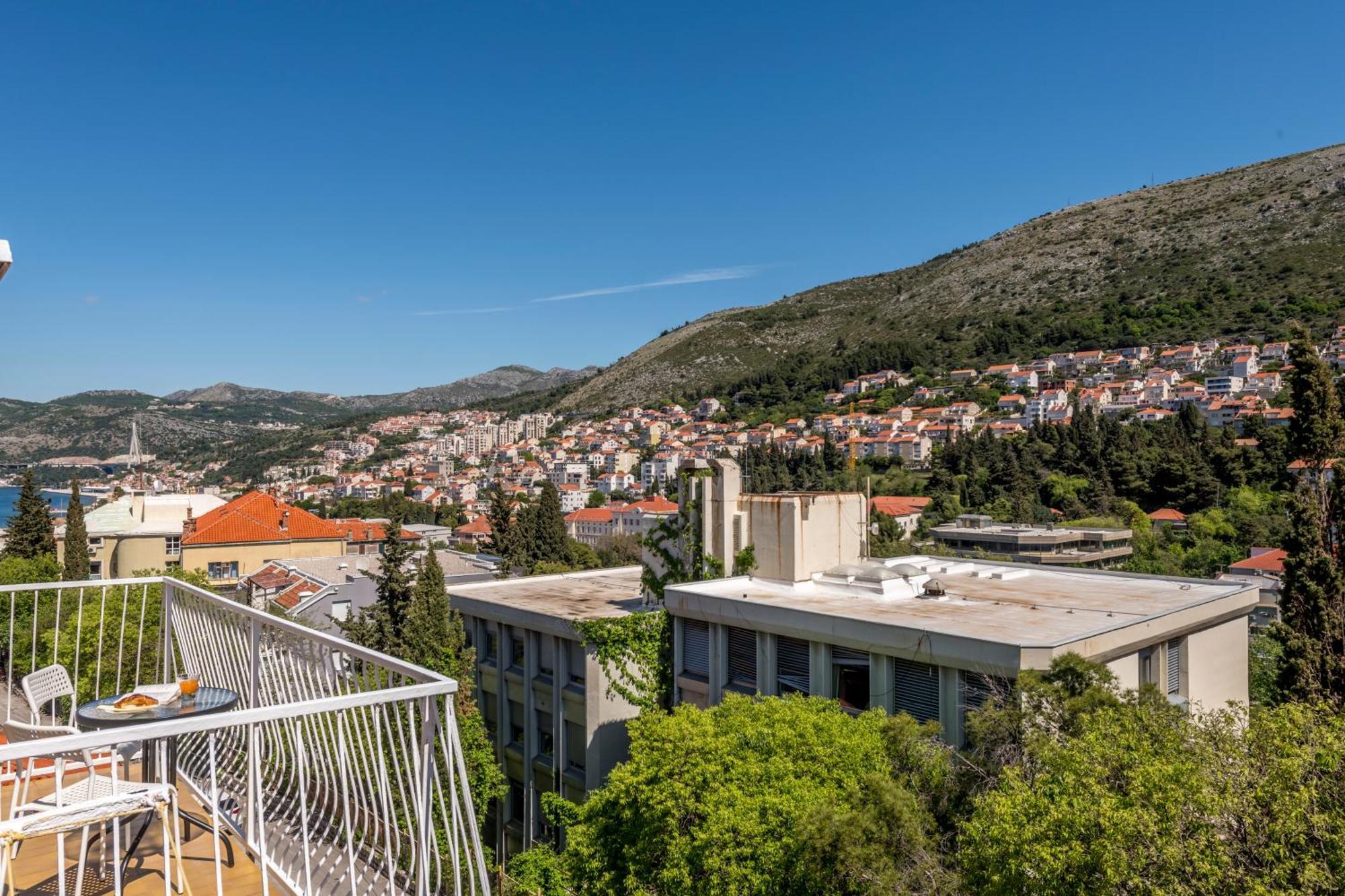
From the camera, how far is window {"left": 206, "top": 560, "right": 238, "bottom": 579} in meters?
38.9

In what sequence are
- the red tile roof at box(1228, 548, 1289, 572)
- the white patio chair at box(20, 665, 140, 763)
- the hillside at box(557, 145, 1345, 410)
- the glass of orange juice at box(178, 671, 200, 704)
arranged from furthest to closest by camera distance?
the hillside at box(557, 145, 1345, 410) → the red tile roof at box(1228, 548, 1289, 572) → the white patio chair at box(20, 665, 140, 763) → the glass of orange juice at box(178, 671, 200, 704)

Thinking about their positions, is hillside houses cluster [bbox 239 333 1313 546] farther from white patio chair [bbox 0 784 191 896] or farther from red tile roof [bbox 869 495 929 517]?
white patio chair [bbox 0 784 191 896]

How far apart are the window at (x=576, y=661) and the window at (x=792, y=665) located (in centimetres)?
409

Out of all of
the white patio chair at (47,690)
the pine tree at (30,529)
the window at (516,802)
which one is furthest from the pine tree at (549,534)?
the white patio chair at (47,690)

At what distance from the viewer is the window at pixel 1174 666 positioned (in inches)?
500

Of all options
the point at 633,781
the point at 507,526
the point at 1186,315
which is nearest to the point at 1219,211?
the point at 1186,315

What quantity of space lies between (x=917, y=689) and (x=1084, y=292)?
122291 mm

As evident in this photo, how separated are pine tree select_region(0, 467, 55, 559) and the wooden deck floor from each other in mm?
36951

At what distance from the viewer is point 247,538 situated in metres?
39.7

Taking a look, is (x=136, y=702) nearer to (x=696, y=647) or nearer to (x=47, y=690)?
(x=47, y=690)

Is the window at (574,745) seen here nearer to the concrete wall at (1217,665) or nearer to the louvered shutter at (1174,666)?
the louvered shutter at (1174,666)

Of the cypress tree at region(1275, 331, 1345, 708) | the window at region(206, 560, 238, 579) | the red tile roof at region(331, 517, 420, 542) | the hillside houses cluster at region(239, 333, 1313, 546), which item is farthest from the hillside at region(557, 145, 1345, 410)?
the window at region(206, 560, 238, 579)

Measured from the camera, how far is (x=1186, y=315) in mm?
101688

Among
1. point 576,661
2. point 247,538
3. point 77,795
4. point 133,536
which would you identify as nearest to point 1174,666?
point 576,661
